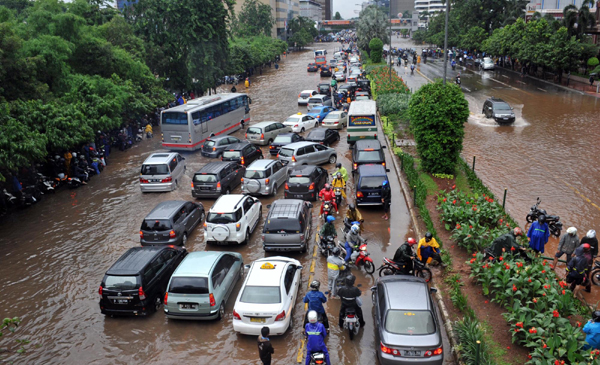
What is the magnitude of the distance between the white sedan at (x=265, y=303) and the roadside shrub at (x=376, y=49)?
212 feet

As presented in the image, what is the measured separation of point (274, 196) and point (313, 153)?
163 inches

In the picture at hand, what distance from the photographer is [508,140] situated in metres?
29.4

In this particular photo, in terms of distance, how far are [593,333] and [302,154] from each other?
1670 cm

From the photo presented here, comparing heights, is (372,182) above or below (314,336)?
above

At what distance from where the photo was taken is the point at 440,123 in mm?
21375

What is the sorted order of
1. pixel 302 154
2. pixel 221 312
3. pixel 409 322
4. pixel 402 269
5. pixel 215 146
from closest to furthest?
pixel 409 322 → pixel 221 312 → pixel 402 269 → pixel 302 154 → pixel 215 146

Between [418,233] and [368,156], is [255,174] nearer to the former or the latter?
[368,156]

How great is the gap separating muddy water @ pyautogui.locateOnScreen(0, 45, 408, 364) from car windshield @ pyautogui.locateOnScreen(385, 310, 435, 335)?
4.06 ft

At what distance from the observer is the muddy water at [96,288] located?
1105 cm

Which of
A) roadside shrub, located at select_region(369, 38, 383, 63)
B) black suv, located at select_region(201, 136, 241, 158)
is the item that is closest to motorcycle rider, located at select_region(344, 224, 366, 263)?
black suv, located at select_region(201, 136, 241, 158)

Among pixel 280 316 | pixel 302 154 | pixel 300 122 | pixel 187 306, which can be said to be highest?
pixel 300 122

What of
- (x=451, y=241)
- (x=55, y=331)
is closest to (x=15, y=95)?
(x=55, y=331)

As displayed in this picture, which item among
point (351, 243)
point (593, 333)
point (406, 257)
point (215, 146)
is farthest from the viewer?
point (215, 146)

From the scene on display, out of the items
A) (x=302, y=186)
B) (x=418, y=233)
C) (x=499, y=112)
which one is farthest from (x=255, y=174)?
(x=499, y=112)
